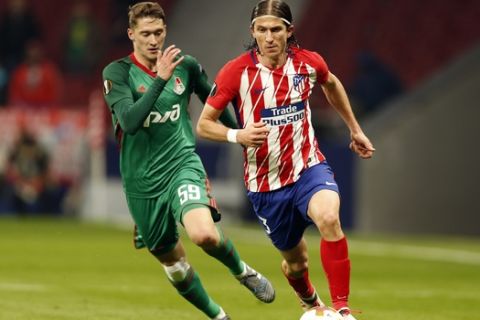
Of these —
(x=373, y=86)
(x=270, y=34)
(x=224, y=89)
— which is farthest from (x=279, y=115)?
(x=373, y=86)

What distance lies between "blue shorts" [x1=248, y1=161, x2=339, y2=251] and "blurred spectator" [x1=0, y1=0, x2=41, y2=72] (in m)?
16.4

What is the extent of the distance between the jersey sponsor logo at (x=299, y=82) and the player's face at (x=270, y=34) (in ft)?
0.69

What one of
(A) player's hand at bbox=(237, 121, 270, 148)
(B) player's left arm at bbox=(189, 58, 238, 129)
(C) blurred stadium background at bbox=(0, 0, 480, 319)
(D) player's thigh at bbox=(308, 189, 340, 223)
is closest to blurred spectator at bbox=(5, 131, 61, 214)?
(C) blurred stadium background at bbox=(0, 0, 480, 319)

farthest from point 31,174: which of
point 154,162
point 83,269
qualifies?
point 154,162

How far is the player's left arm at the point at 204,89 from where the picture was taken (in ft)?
31.0

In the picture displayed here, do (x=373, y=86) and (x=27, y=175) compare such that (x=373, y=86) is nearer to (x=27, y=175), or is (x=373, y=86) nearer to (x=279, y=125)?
(x=27, y=175)

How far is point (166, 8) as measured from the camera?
2862cm

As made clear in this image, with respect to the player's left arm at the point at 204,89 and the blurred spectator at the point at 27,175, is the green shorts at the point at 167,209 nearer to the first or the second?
the player's left arm at the point at 204,89

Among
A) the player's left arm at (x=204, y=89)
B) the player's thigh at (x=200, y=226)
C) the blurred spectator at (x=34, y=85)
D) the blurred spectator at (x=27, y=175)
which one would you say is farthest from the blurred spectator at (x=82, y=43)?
the player's thigh at (x=200, y=226)

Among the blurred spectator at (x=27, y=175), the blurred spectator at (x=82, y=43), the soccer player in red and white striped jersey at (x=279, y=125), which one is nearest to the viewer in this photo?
the soccer player in red and white striped jersey at (x=279, y=125)

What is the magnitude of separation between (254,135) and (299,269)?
1422 millimetres

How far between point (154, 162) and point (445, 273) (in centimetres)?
632

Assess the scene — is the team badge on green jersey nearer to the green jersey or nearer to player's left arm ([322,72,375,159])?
the green jersey

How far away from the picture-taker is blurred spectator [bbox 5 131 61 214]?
922 inches
